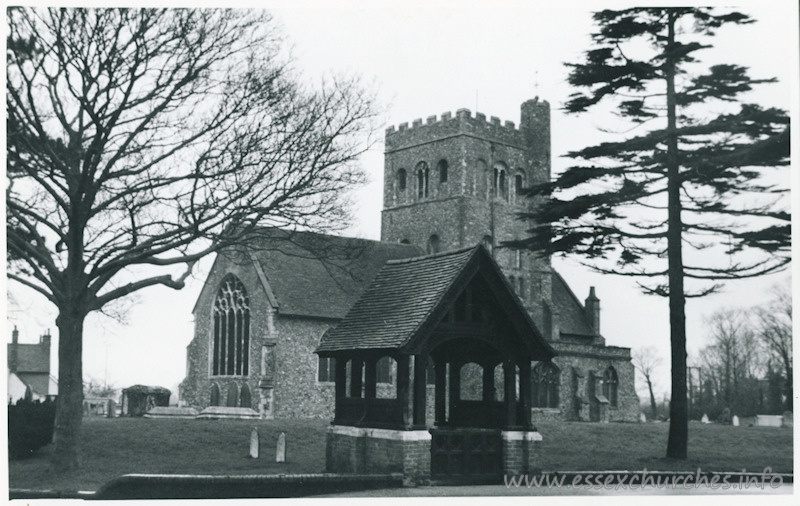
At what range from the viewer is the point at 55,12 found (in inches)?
770

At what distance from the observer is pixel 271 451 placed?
26531mm

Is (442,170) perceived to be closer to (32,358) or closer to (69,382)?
(32,358)

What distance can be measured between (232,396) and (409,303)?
83.9ft

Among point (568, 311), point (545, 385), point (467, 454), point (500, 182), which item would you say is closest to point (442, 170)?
point (500, 182)

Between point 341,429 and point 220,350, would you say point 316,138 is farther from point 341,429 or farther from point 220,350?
point 220,350

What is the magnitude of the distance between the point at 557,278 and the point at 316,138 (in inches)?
1399

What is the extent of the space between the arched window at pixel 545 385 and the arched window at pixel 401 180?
12.3 meters

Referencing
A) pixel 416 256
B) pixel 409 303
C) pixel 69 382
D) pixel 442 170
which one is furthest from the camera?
pixel 442 170

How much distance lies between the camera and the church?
42.4 m

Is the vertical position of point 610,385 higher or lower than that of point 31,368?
lower

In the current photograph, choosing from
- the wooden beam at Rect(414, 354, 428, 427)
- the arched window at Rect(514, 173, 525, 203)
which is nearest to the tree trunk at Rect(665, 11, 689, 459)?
the wooden beam at Rect(414, 354, 428, 427)

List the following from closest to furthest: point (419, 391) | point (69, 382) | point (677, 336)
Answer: point (419, 391) → point (69, 382) → point (677, 336)

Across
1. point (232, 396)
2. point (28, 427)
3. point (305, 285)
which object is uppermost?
point (305, 285)

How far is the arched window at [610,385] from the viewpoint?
5269 cm
